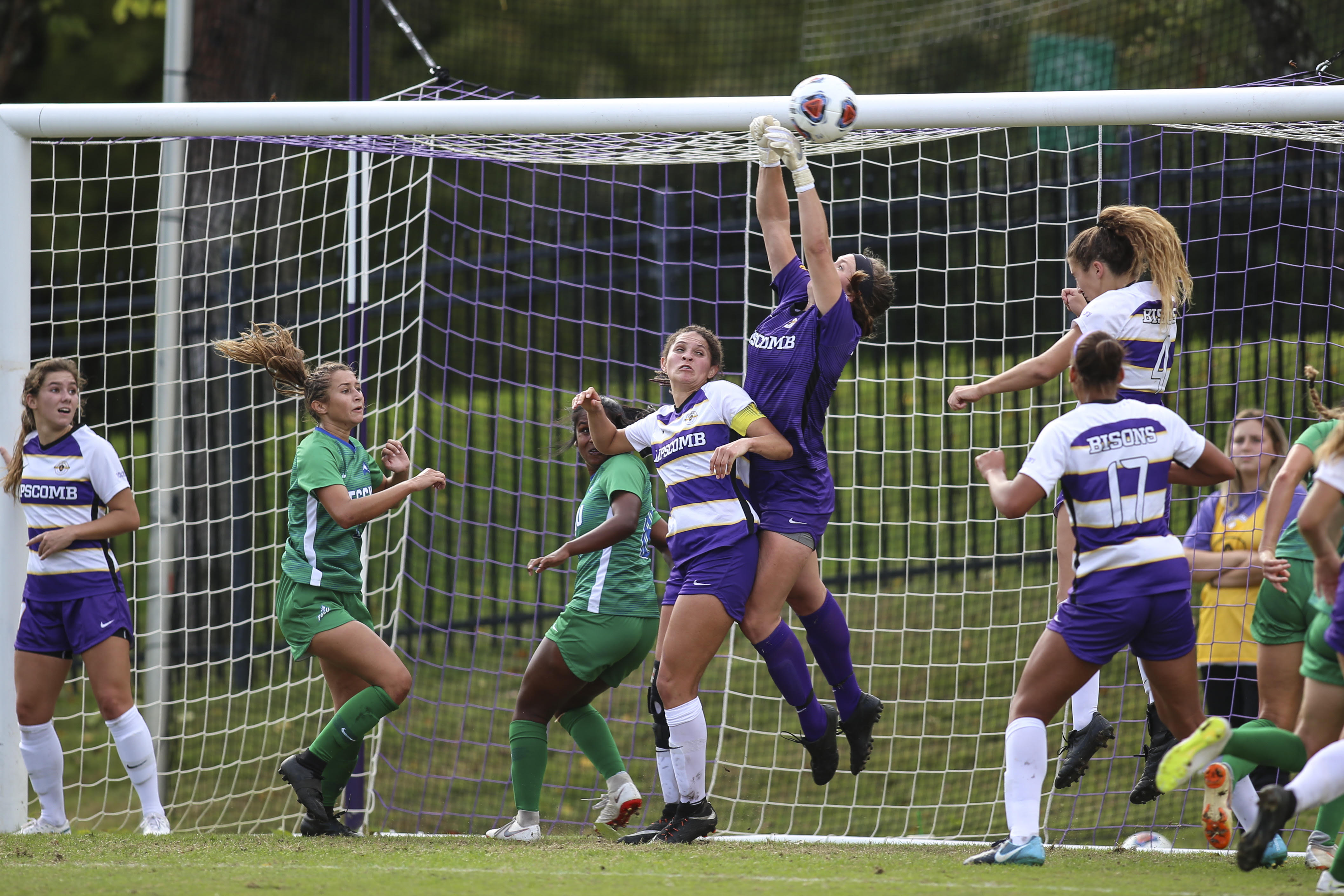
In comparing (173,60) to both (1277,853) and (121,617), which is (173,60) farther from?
(1277,853)

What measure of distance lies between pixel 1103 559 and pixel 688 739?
1589 millimetres

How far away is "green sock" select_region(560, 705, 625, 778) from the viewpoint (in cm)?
554

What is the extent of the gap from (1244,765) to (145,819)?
4.32 meters

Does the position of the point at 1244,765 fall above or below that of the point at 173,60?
below

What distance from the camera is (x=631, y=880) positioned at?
4004mm

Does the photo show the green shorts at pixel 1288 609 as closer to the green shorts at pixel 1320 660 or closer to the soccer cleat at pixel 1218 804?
the green shorts at pixel 1320 660

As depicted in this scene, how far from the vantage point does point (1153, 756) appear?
5.11 m

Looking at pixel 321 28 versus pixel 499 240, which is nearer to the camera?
pixel 499 240

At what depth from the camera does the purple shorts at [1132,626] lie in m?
4.16

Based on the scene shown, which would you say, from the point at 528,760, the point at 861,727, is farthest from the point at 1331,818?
the point at 528,760

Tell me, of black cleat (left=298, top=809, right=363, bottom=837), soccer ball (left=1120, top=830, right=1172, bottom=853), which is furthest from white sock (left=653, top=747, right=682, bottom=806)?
soccer ball (left=1120, top=830, right=1172, bottom=853)

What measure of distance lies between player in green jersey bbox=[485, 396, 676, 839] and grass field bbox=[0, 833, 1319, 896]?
0.34 m

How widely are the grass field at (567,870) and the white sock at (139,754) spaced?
36 centimetres

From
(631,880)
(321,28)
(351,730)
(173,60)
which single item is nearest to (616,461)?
(351,730)
